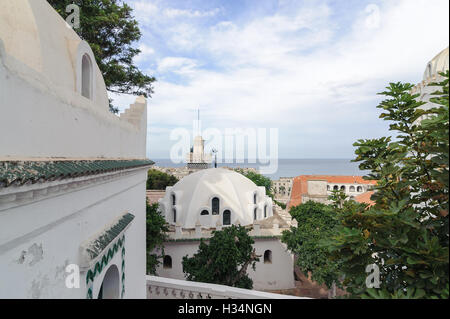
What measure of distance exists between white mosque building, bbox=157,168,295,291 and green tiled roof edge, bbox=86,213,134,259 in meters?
13.4

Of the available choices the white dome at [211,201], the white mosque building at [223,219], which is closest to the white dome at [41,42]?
the white mosque building at [223,219]

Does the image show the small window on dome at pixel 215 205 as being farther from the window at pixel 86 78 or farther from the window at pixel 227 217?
the window at pixel 86 78

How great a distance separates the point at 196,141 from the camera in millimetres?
45625

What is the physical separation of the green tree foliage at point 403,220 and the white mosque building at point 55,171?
3.19 meters

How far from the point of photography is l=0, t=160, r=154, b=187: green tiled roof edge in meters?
2.14

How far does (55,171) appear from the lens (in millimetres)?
2770

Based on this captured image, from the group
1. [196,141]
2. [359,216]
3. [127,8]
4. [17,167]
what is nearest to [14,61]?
[17,167]

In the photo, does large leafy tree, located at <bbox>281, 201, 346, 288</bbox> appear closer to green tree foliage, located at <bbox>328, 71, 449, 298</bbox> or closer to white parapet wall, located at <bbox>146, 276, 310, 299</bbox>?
white parapet wall, located at <bbox>146, 276, 310, 299</bbox>

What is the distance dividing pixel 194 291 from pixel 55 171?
729 cm

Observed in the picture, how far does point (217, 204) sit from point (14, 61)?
18476 millimetres

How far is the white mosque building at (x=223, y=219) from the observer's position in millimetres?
17969

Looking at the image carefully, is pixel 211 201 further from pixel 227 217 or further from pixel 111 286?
pixel 111 286
